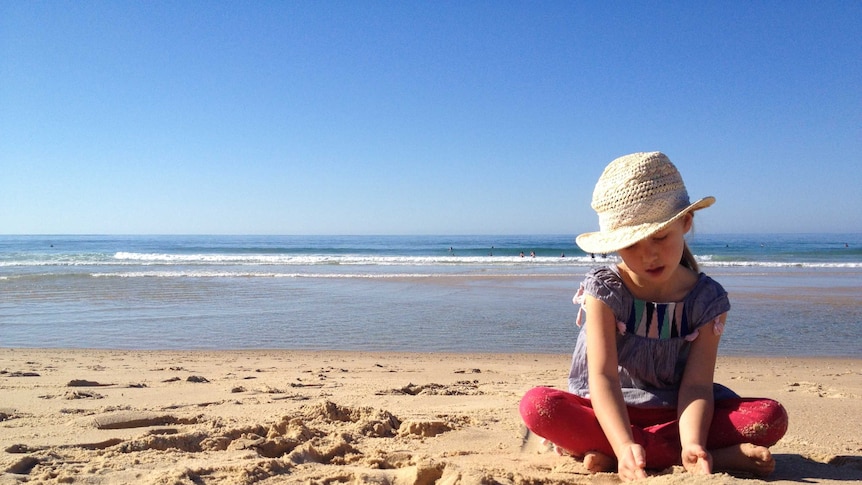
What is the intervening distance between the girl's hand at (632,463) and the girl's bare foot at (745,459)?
0.32m

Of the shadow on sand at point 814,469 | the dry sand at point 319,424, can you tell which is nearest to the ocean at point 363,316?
the dry sand at point 319,424

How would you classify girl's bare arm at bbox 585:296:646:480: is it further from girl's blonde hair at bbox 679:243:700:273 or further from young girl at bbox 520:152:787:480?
girl's blonde hair at bbox 679:243:700:273

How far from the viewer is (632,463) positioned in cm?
201

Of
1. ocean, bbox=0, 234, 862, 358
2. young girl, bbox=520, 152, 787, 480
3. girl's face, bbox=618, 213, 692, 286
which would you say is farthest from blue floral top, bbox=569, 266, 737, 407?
ocean, bbox=0, 234, 862, 358

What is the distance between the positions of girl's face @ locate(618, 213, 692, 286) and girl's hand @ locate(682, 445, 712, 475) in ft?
1.94

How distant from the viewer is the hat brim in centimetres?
199

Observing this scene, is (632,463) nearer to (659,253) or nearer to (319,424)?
(659,253)

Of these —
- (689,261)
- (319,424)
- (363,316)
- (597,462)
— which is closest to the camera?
(597,462)

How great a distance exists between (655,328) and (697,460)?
481 mm

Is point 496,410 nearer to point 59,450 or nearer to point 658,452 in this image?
point 658,452

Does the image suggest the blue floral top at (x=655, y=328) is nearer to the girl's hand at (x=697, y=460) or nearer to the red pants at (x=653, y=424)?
the red pants at (x=653, y=424)

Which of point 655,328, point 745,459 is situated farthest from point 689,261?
point 745,459

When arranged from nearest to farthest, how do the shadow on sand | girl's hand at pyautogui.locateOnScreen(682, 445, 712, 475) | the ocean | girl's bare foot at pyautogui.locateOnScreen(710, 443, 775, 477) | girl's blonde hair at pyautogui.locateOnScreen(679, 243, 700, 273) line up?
girl's hand at pyautogui.locateOnScreen(682, 445, 712, 475) < girl's bare foot at pyautogui.locateOnScreen(710, 443, 775, 477) < the shadow on sand < girl's blonde hair at pyautogui.locateOnScreen(679, 243, 700, 273) < the ocean

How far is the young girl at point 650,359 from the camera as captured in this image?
6.83ft
